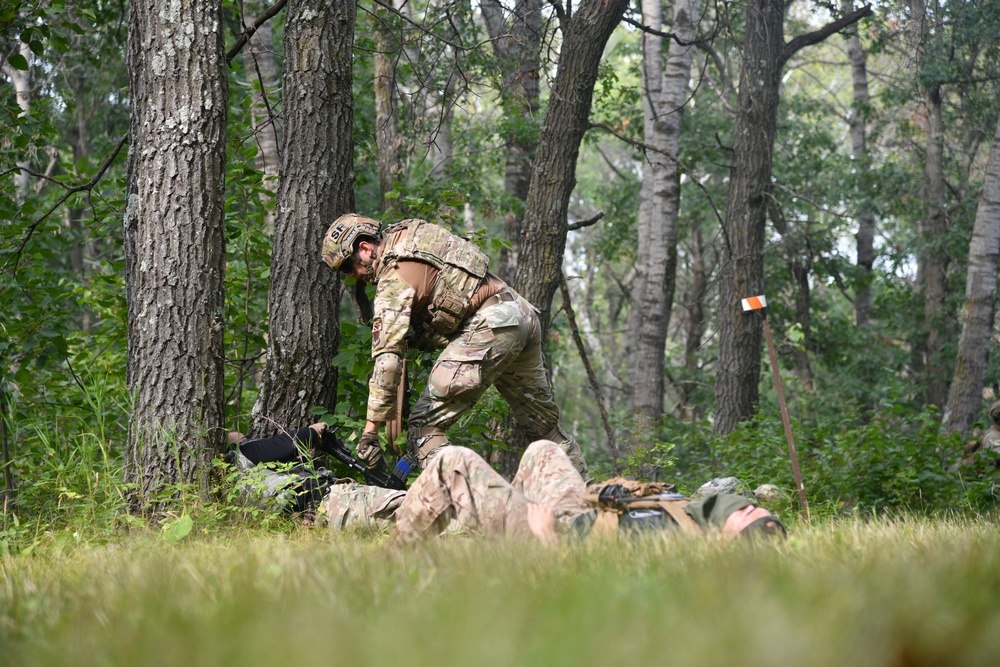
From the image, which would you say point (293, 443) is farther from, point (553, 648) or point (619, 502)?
point (553, 648)

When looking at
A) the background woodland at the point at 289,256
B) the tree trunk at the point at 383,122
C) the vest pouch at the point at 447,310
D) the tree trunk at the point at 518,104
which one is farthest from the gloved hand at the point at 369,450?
the tree trunk at the point at 518,104

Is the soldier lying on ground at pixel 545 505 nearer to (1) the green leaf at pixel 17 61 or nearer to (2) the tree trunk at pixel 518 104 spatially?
(1) the green leaf at pixel 17 61

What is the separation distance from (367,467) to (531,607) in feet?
10.7

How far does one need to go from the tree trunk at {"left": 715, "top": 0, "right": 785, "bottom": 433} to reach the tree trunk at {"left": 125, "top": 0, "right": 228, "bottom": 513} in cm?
752

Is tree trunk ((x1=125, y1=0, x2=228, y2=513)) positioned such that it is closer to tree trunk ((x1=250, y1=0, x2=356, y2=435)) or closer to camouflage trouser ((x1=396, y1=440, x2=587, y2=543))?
tree trunk ((x1=250, y1=0, x2=356, y2=435))

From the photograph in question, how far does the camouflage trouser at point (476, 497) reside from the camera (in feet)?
11.9

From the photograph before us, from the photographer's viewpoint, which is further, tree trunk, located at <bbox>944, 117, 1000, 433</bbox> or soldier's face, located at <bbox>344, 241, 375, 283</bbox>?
tree trunk, located at <bbox>944, 117, 1000, 433</bbox>

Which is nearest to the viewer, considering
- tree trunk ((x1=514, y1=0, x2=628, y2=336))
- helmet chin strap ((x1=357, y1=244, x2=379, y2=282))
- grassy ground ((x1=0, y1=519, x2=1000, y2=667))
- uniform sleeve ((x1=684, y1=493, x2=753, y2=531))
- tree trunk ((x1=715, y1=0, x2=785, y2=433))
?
grassy ground ((x1=0, y1=519, x2=1000, y2=667))

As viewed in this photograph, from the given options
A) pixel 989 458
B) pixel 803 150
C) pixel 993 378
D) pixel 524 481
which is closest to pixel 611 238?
pixel 803 150

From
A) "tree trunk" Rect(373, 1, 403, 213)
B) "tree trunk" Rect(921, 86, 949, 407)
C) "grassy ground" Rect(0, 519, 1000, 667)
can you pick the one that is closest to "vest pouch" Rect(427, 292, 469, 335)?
"grassy ground" Rect(0, 519, 1000, 667)

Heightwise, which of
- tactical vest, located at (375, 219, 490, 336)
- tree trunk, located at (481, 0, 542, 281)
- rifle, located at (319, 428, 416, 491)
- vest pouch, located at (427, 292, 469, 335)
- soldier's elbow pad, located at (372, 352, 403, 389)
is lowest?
rifle, located at (319, 428, 416, 491)

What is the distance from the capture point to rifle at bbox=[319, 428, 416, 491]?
5.32 meters

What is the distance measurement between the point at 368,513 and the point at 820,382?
1593 cm

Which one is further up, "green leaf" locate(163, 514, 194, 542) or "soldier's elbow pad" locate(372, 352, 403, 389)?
"soldier's elbow pad" locate(372, 352, 403, 389)
